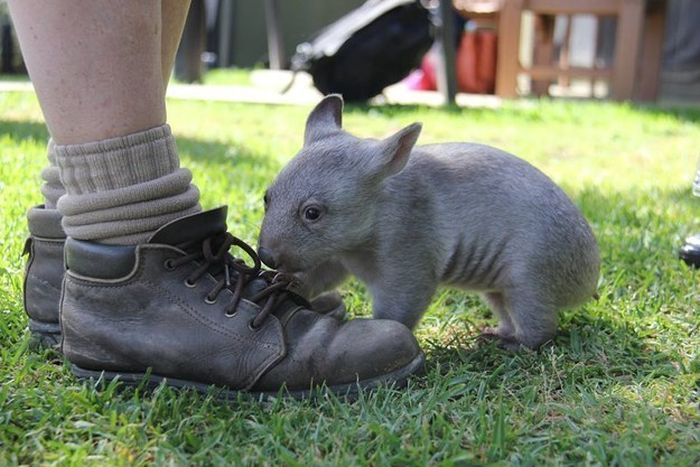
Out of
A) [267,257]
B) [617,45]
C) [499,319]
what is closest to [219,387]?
[267,257]

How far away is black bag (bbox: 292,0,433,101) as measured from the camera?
668 centimetres

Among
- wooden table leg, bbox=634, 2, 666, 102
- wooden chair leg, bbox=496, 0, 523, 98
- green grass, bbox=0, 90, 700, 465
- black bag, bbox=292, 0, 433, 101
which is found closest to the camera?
green grass, bbox=0, 90, 700, 465

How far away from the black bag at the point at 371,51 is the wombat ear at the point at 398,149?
486 centimetres

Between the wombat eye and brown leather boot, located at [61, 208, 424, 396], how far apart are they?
0.84ft

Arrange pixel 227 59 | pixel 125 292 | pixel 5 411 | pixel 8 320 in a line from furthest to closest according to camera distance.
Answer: pixel 227 59
pixel 8 320
pixel 125 292
pixel 5 411

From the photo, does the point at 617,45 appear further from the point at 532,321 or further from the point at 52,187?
the point at 52,187

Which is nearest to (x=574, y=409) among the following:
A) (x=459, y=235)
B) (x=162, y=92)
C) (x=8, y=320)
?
(x=459, y=235)

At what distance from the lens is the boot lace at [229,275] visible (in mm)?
1627

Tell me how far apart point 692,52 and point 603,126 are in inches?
A: 206

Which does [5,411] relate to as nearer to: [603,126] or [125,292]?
[125,292]

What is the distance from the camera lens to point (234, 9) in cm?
1263

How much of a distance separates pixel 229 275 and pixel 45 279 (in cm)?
43

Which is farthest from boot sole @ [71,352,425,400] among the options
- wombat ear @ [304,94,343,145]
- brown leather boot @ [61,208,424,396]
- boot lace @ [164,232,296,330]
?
wombat ear @ [304,94,343,145]

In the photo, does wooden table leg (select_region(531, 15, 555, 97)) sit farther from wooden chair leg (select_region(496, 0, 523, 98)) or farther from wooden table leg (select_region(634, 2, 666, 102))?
wooden chair leg (select_region(496, 0, 523, 98))
